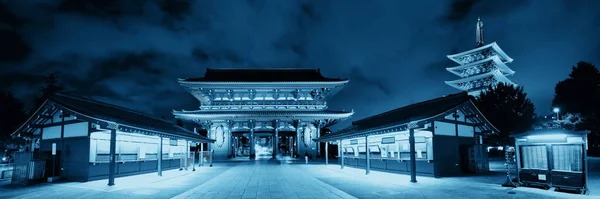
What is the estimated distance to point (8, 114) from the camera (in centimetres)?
3114

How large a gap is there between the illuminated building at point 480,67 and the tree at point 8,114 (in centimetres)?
5854

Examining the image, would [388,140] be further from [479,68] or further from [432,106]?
[479,68]

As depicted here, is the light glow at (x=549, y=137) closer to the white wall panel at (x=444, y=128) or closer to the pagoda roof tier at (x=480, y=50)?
the white wall panel at (x=444, y=128)

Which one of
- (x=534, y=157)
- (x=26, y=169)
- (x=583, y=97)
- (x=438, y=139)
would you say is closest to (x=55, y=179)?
(x=26, y=169)

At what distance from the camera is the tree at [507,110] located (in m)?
31.5

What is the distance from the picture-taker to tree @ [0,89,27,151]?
30078 mm

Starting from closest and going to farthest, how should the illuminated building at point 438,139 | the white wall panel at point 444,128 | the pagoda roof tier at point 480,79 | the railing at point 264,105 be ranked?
the illuminated building at point 438,139 → the white wall panel at point 444,128 → the railing at point 264,105 → the pagoda roof tier at point 480,79

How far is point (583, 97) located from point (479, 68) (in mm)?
22912

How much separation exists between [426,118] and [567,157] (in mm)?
5010

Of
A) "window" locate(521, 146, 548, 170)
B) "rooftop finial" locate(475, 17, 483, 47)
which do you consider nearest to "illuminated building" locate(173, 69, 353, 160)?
"window" locate(521, 146, 548, 170)

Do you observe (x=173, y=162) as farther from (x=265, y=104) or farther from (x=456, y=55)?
(x=456, y=55)

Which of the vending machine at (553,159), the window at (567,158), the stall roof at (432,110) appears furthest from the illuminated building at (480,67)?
the window at (567,158)

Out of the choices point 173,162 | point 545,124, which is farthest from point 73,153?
point 545,124

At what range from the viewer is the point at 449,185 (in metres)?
12.8
